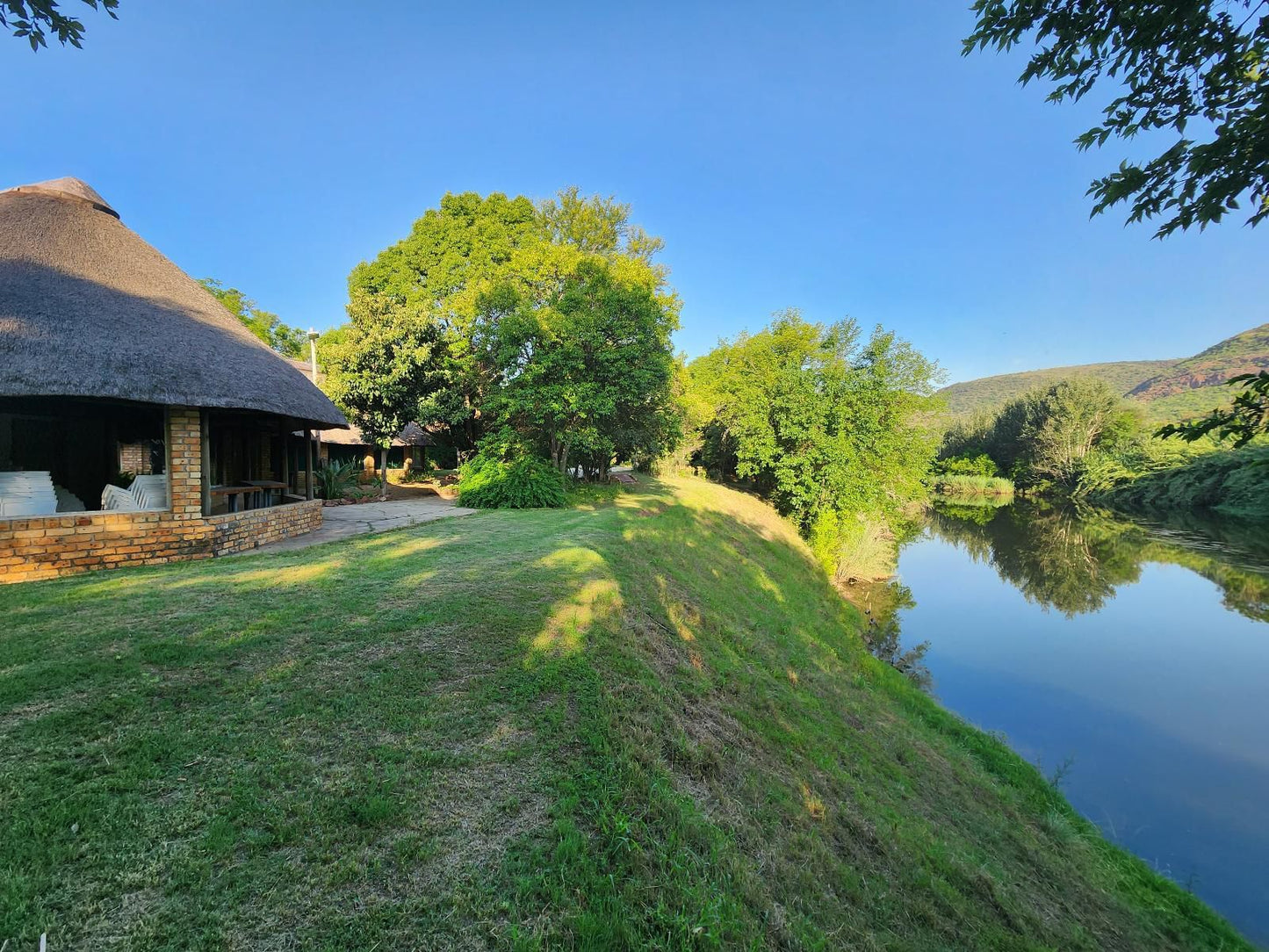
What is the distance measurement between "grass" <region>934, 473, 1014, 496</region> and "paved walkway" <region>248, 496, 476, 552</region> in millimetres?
41680

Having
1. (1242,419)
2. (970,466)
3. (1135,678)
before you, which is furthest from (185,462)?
(970,466)

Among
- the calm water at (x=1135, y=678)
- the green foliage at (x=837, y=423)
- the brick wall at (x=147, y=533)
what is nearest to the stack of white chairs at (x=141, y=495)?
the brick wall at (x=147, y=533)

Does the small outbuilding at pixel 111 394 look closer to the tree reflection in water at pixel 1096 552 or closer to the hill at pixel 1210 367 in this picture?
the tree reflection in water at pixel 1096 552

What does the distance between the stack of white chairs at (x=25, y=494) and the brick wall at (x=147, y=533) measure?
0.52 m

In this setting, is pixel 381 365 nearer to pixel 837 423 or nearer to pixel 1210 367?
pixel 837 423

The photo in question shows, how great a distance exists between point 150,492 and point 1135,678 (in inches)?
702

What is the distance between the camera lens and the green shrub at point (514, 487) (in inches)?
485

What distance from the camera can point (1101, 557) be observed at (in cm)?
1950

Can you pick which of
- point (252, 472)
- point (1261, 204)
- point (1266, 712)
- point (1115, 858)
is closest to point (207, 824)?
point (1261, 204)

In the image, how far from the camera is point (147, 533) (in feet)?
20.8

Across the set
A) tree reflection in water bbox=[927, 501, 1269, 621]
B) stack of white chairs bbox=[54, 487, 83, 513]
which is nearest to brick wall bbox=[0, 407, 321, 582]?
stack of white chairs bbox=[54, 487, 83, 513]

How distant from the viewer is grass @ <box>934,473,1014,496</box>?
41312 millimetres

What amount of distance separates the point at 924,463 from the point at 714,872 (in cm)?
1861

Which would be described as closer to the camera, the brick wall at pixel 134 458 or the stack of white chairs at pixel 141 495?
the stack of white chairs at pixel 141 495
